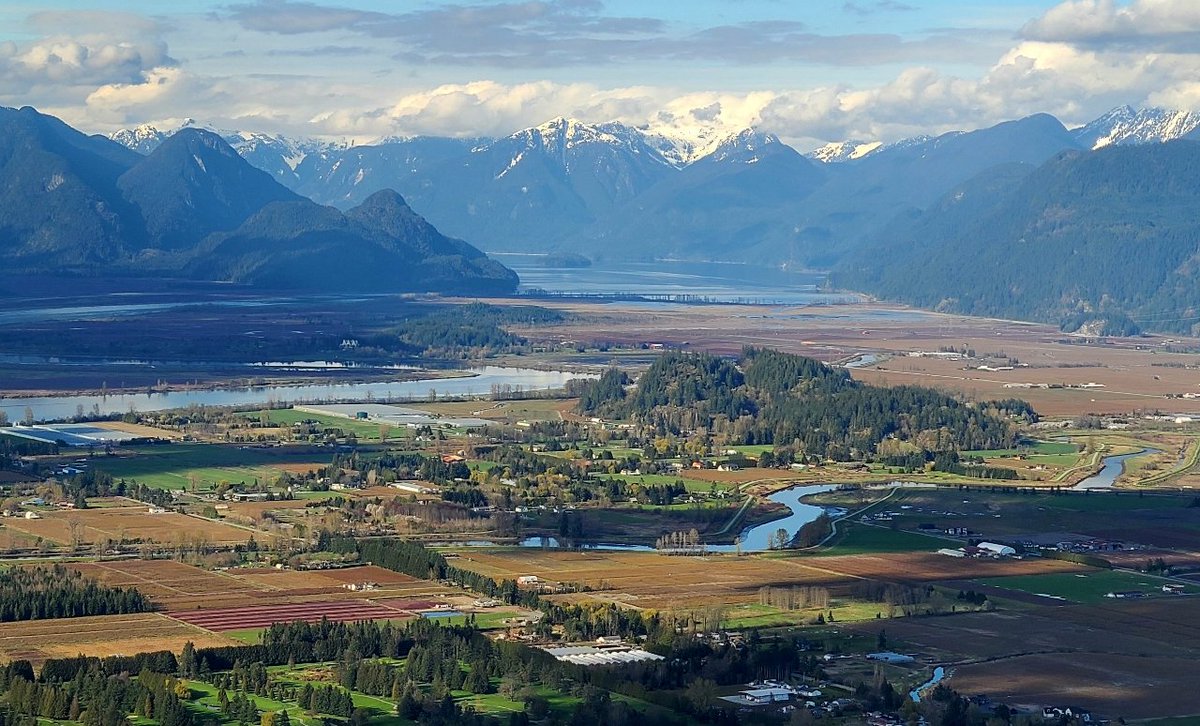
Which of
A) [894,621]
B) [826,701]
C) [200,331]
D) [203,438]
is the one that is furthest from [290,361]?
[826,701]

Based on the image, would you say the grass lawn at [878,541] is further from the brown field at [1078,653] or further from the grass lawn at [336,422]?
the grass lawn at [336,422]

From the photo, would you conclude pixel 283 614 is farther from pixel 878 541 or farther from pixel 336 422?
pixel 336 422

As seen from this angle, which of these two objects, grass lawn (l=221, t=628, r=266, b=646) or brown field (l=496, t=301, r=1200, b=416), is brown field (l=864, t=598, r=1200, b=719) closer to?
Result: grass lawn (l=221, t=628, r=266, b=646)

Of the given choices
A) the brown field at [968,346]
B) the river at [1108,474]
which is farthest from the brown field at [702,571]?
the brown field at [968,346]

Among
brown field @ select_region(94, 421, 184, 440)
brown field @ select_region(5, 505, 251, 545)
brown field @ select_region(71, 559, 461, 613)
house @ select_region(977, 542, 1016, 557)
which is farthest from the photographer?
brown field @ select_region(94, 421, 184, 440)

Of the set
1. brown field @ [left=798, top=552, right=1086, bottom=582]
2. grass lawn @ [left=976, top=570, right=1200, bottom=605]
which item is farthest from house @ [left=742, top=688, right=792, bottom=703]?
brown field @ [left=798, top=552, right=1086, bottom=582]

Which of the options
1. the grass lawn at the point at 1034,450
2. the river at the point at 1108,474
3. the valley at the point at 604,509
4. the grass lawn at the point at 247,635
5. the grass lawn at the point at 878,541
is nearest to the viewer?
the grass lawn at the point at 247,635
